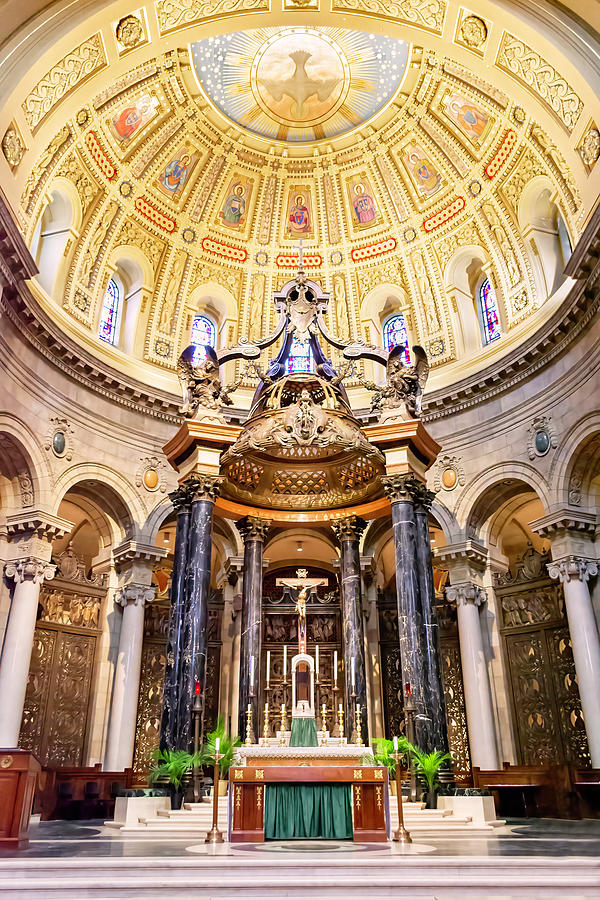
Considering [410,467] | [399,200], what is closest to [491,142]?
[399,200]

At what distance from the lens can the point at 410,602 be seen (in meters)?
13.6

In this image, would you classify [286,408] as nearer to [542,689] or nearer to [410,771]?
[410,771]

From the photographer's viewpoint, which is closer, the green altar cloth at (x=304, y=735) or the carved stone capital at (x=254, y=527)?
the green altar cloth at (x=304, y=735)

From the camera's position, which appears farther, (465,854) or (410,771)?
(410,771)

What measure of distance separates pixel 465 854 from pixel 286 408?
9.29 meters

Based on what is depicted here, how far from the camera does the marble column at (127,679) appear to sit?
1825 centimetres

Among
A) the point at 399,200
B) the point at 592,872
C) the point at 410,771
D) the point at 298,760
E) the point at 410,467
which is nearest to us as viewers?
the point at 592,872

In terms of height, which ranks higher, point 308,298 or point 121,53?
point 121,53

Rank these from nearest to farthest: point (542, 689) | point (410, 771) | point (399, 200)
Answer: point (410, 771)
point (542, 689)
point (399, 200)

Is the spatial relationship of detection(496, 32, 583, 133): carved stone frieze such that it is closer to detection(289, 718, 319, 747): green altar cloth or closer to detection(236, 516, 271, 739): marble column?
detection(236, 516, 271, 739): marble column

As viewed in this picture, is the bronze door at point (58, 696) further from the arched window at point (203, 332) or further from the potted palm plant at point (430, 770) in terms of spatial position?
the potted palm plant at point (430, 770)

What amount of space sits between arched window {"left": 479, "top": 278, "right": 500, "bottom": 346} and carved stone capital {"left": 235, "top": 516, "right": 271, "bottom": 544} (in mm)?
9624

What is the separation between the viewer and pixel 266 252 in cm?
2489

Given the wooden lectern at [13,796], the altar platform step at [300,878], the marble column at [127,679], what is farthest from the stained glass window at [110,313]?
the altar platform step at [300,878]
